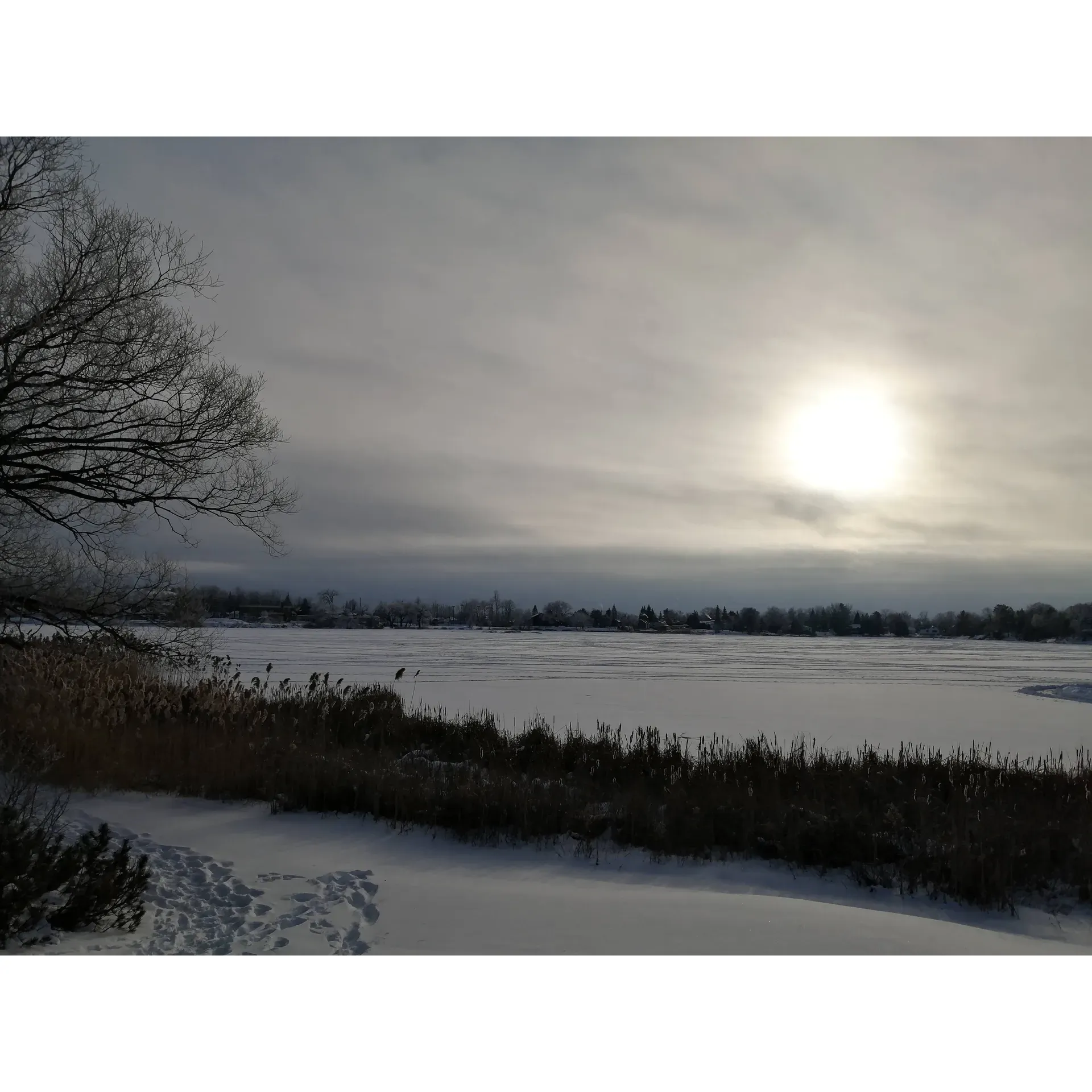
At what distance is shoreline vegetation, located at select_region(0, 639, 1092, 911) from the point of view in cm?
726

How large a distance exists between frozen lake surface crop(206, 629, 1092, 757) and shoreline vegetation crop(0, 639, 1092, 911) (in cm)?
287

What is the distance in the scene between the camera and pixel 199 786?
8.76 metres

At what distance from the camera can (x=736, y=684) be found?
24.8 m

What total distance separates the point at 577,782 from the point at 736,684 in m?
16.2

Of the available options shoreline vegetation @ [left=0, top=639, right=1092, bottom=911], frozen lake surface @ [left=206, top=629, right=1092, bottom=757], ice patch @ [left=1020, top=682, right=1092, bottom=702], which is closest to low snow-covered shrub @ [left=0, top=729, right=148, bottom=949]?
shoreline vegetation @ [left=0, top=639, right=1092, bottom=911]

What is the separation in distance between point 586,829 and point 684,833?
0.99 meters

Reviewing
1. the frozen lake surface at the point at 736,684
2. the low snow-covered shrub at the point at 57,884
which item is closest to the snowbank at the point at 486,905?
the low snow-covered shrub at the point at 57,884

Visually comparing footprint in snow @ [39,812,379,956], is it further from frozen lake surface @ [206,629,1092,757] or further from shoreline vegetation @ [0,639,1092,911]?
frozen lake surface @ [206,629,1092,757]

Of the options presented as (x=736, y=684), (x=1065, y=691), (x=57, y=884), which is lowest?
(x=736, y=684)

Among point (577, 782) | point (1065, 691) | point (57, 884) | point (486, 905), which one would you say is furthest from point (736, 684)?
point (57, 884)

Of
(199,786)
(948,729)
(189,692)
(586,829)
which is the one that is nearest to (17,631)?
(189,692)

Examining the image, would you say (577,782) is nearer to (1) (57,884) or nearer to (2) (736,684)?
(1) (57,884)

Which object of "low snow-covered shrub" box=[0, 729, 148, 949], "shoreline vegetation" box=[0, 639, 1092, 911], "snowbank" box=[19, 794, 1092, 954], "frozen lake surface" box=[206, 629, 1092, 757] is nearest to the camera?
"low snow-covered shrub" box=[0, 729, 148, 949]

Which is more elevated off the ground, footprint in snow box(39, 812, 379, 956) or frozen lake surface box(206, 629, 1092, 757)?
footprint in snow box(39, 812, 379, 956)
